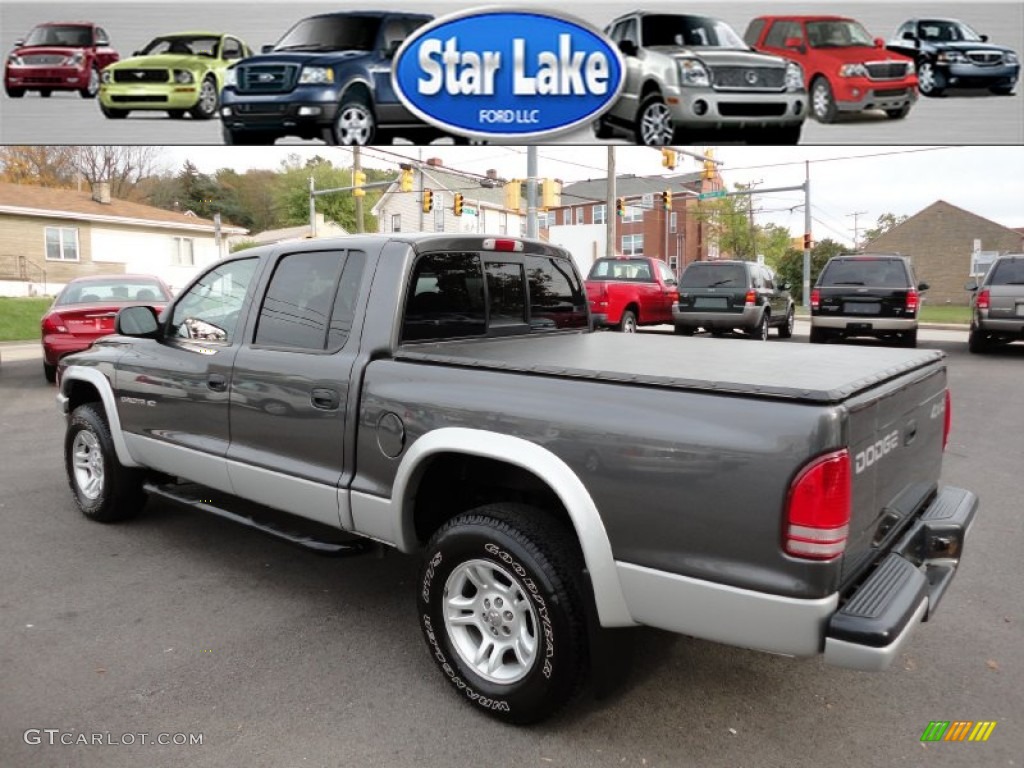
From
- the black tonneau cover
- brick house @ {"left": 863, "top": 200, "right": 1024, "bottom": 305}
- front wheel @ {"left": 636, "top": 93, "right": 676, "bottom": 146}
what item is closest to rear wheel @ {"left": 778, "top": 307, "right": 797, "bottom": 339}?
front wheel @ {"left": 636, "top": 93, "right": 676, "bottom": 146}

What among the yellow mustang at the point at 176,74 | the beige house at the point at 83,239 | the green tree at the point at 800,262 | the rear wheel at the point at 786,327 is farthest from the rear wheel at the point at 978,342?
the green tree at the point at 800,262

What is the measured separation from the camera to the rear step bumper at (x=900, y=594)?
2.23 m

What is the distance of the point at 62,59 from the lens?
50.6 ft

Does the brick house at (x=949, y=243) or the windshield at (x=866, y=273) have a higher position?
the brick house at (x=949, y=243)

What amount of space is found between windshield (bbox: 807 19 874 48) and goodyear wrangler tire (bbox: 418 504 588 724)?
14501mm

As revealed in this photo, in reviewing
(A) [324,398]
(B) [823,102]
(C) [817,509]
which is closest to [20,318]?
(B) [823,102]

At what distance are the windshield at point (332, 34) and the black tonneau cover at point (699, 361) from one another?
11.6m

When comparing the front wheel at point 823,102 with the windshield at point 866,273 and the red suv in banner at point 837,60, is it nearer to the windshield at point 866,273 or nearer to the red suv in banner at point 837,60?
the red suv in banner at point 837,60

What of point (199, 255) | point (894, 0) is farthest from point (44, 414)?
point (199, 255)

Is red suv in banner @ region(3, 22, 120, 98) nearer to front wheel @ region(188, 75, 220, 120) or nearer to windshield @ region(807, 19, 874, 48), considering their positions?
front wheel @ region(188, 75, 220, 120)

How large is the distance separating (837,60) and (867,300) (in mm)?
4531

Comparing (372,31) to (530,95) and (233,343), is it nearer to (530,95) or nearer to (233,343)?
(530,95)

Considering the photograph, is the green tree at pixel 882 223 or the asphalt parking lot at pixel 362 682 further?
the green tree at pixel 882 223

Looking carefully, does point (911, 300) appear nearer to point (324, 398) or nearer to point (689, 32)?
point (689, 32)
